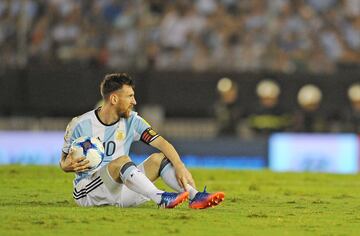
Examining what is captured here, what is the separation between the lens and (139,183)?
351 inches

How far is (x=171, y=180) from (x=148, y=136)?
497mm

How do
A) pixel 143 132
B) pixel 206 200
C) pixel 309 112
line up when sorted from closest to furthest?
pixel 206 200 → pixel 143 132 → pixel 309 112

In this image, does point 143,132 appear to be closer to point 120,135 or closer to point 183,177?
point 120,135

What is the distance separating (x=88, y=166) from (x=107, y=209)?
0.53 metres

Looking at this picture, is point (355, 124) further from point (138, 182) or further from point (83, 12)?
point (138, 182)

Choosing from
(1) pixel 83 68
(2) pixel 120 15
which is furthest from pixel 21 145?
(2) pixel 120 15

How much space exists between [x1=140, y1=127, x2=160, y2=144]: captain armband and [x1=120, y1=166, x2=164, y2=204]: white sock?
46cm

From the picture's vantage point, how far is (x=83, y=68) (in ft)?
67.7

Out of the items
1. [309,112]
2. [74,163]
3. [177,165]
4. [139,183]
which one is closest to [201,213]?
[177,165]

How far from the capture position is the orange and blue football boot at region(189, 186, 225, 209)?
895 cm

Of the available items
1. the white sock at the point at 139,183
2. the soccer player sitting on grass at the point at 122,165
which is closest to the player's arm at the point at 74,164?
the soccer player sitting on grass at the point at 122,165

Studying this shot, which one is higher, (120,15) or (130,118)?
(120,15)

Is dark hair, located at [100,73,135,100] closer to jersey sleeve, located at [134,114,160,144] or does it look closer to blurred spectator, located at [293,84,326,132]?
jersey sleeve, located at [134,114,160,144]

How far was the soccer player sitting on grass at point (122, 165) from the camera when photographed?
9000 millimetres
